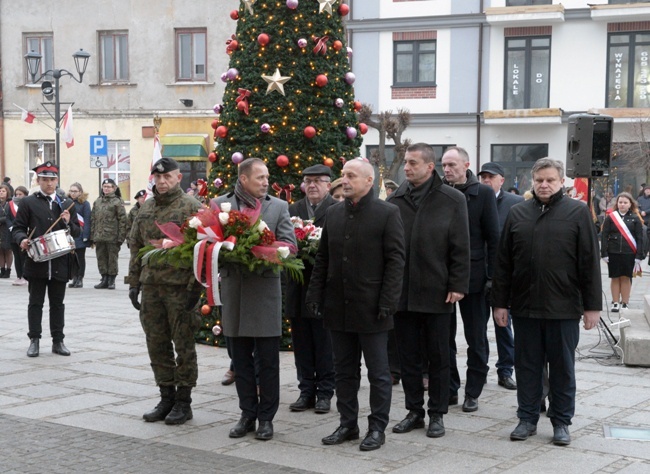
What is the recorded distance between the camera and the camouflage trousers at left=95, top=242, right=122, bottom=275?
18.1 meters

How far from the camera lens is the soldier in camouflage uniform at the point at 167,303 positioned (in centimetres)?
729

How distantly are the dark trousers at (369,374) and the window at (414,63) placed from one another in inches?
1074

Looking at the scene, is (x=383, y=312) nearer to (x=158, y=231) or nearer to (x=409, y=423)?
(x=409, y=423)

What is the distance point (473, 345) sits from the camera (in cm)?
812

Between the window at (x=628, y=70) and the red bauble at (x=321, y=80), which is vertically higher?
the window at (x=628, y=70)

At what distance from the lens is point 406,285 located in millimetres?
7160

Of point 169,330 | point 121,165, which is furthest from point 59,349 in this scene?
point 121,165

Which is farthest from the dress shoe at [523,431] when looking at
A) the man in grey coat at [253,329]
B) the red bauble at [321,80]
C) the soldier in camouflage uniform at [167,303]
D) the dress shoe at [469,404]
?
the red bauble at [321,80]

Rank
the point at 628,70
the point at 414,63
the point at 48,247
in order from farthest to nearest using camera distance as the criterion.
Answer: the point at 414,63
the point at 628,70
the point at 48,247

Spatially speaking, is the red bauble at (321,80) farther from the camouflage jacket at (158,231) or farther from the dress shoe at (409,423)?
the dress shoe at (409,423)

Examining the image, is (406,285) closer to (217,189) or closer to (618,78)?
(217,189)

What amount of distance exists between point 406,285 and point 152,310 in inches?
78.9

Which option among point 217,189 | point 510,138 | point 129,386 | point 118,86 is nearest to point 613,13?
point 510,138

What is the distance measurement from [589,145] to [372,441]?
23.1 ft
